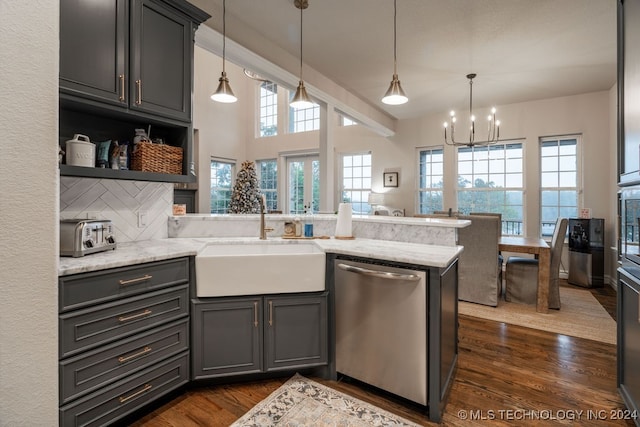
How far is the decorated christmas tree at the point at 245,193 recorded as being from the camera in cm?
671

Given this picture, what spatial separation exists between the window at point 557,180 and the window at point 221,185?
6.15 m

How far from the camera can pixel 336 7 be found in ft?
9.34

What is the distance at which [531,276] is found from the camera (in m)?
3.63

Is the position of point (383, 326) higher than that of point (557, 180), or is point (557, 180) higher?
point (557, 180)

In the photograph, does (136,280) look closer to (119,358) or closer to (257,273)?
(119,358)

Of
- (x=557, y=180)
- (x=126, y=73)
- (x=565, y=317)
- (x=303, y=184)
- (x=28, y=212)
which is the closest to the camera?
(x=28, y=212)

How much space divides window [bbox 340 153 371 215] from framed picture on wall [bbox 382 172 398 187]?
430mm

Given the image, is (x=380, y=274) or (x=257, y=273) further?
(x=257, y=273)

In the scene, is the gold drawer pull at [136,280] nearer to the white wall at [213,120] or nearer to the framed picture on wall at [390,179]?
the white wall at [213,120]

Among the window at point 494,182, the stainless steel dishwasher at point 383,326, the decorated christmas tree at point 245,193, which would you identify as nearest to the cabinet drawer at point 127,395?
the stainless steel dishwasher at point 383,326

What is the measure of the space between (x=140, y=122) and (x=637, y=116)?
2.95 metres

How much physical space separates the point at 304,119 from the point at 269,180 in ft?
5.70

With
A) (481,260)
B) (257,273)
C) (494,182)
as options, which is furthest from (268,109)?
(257,273)

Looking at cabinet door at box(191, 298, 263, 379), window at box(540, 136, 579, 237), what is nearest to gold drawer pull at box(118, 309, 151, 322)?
cabinet door at box(191, 298, 263, 379)
